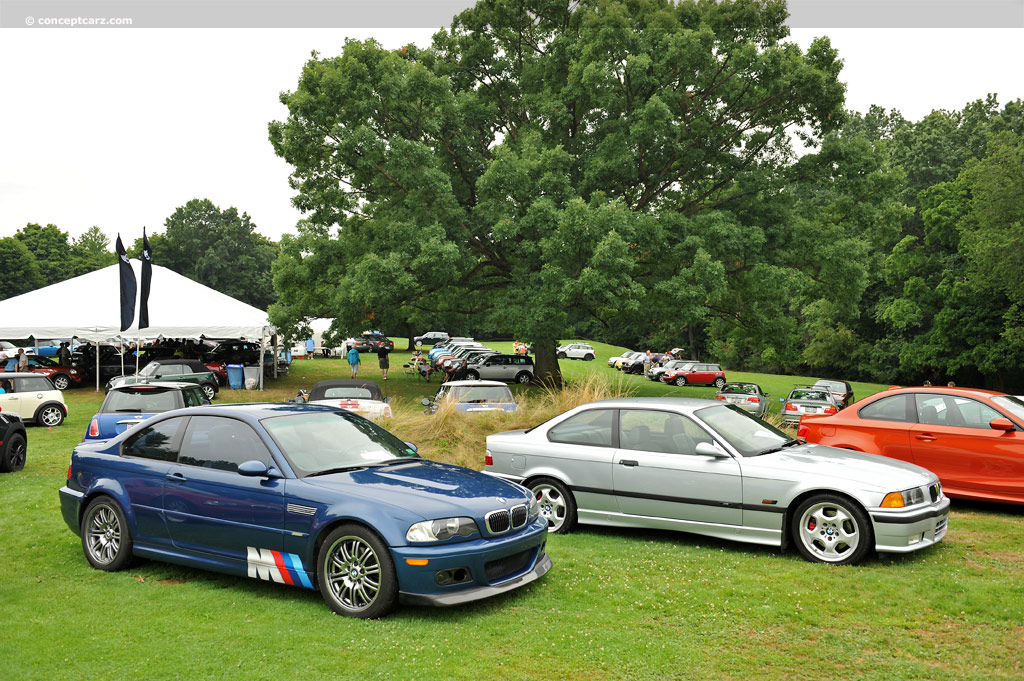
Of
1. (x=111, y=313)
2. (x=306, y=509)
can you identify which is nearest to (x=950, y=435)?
(x=306, y=509)

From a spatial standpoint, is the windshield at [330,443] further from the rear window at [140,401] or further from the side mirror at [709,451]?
Answer: the rear window at [140,401]

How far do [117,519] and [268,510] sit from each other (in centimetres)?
187

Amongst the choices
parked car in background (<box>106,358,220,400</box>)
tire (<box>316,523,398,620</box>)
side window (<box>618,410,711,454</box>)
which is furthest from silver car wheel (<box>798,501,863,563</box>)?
parked car in background (<box>106,358,220,400</box>)

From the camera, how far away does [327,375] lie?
42.3 meters

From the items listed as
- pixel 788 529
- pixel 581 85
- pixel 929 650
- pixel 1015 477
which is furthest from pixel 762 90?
pixel 929 650

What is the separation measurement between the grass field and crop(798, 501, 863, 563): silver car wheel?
20 centimetres

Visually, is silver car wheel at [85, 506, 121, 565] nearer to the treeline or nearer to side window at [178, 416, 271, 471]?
side window at [178, 416, 271, 471]

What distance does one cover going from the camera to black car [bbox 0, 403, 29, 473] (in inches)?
488

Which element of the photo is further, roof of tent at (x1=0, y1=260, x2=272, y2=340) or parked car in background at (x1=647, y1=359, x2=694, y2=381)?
parked car in background at (x1=647, y1=359, x2=694, y2=381)

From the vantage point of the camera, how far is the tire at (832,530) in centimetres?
689

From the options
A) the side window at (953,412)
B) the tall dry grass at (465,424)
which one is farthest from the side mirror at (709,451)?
the tall dry grass at (465,424)

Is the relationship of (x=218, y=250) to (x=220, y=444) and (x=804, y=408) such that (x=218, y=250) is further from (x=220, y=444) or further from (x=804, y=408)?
(x=220, y=444)

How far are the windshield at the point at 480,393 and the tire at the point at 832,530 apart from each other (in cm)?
992

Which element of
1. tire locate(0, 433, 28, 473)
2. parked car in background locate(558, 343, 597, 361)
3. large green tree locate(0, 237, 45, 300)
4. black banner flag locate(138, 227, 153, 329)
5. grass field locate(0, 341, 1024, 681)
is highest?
large green tree locate(0, 237, 45, 300)
